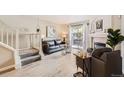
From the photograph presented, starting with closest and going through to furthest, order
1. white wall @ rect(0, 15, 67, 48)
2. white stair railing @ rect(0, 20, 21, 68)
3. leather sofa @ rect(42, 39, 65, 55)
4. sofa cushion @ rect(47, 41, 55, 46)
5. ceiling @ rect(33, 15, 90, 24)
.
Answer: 1. ceiling @ rect(33, 15, 90, 24)
2. white wall @ rect(0, 15, 67, 48)
3. white stair railing @ rect(0, 20, 21, 68)
4. leather sofa @ rect(42, 39, 65, 55)
5. sofa cushion @ rect(47, 41, 55, 46)

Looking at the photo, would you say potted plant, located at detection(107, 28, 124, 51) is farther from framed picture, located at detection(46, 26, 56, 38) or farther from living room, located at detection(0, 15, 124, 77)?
framed picture, located at detection(46, 26, 56, 38)

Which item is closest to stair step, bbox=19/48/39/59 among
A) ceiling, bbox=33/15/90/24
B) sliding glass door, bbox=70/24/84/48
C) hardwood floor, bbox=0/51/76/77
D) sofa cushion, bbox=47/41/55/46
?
hardwood floor, bbox=0/51/76/77

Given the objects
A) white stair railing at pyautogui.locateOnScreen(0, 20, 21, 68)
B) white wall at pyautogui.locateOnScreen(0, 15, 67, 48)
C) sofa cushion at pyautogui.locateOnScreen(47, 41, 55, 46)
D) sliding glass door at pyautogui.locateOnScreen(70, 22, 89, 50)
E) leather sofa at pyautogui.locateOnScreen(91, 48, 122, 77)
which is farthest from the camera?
sofa cushion at pyautogui.locateOnScreen(47, 41, 55, 46)

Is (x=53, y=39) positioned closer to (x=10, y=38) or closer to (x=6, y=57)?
(x=10, y=38)

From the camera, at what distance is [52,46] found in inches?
148

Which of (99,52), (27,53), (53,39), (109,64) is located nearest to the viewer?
(109,64)

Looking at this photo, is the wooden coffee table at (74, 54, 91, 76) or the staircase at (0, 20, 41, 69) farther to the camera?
the staircase at (0, 20, 41, 69)

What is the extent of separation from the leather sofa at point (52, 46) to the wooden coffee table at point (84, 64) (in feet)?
1.62

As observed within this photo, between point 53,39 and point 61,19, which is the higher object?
point 61,19

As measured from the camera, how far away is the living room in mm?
3035

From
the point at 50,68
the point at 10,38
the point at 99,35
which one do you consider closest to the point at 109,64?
the point at 99,35

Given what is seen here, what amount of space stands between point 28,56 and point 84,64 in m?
1.35

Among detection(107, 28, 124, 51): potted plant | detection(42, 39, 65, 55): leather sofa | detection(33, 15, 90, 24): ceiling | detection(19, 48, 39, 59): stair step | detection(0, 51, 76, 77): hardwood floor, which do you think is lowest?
detection(0, 51, 76, 77): hardwood floor
